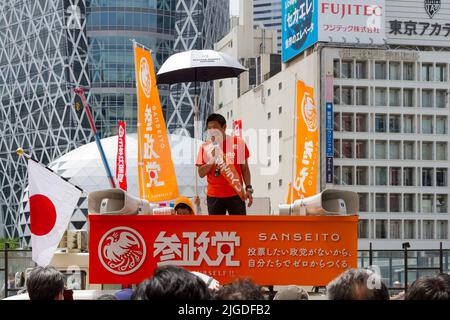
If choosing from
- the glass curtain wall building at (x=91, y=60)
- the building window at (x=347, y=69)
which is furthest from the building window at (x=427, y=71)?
the glass curtain wall building at (x=91, y=60)

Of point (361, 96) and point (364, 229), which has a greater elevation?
point (361, 96)

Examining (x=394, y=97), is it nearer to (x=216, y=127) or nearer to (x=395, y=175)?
(x=395, y=175)

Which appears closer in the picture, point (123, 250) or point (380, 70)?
point (123, 250)

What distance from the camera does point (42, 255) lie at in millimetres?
9320

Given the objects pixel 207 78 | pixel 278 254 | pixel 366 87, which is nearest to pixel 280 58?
pixel 366 87

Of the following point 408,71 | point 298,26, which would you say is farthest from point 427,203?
point 298,26

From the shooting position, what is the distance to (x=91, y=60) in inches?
4692

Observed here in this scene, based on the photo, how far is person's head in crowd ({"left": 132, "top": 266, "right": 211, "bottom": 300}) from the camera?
4188 millimetres

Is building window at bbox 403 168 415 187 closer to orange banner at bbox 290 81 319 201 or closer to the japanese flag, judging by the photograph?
orange banner at bbox 290 81 319 201

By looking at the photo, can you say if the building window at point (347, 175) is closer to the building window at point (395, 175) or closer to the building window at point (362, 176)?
the building window at point (362, 176)

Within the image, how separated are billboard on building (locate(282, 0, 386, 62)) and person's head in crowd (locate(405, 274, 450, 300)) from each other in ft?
285

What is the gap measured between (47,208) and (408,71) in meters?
88.4
